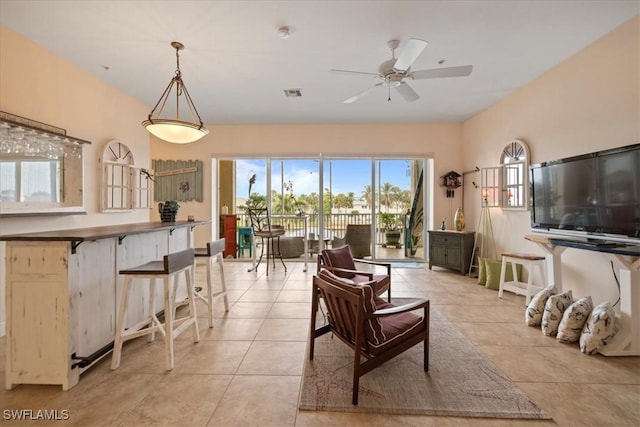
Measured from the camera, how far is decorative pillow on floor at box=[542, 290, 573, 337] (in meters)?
2.71

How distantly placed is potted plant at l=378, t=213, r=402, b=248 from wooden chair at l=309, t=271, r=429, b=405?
4533 mm

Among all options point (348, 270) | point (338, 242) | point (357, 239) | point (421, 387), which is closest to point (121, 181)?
point (348, 270)

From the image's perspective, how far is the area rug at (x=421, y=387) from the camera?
173 centimetres

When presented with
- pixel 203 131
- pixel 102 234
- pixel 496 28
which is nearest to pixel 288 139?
pixel 203 131

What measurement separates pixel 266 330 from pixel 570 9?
4.05 meters

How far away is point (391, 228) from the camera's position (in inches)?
263

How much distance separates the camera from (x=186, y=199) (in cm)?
611

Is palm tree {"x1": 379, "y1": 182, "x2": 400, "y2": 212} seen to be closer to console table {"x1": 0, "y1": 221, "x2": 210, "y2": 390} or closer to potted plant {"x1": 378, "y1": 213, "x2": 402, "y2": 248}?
potted plant {"x1": 378, "y1": 213, "x2": 402, "y2": 248}

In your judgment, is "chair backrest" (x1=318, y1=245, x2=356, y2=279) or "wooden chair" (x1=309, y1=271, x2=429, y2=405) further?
"chair backrest" (x1=318, y1=245, x2=356, y2=279)

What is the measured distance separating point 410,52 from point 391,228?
15.2 feet

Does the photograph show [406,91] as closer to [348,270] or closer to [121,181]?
[348,270]

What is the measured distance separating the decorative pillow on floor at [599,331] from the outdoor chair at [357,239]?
3986 millimetres

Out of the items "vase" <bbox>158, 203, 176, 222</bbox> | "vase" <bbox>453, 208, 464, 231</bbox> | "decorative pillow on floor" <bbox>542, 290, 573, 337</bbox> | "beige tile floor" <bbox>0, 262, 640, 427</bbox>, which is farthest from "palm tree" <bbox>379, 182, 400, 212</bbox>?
"vase" <bbox>158, 203, 176, 222</bbox>

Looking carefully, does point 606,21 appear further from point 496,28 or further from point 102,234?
point 102,234
